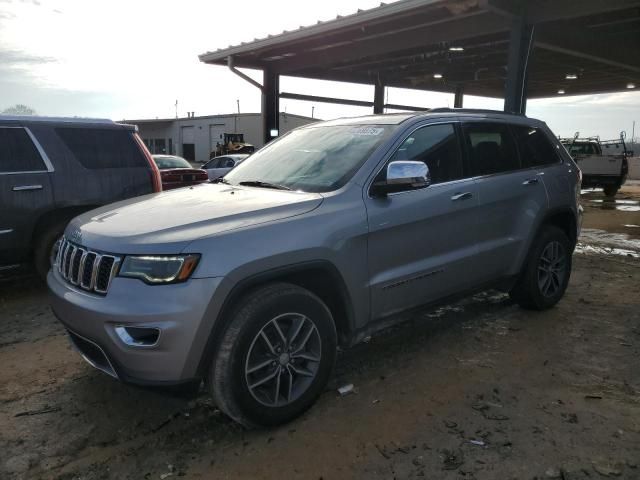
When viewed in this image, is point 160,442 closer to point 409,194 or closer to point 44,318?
point 409,194

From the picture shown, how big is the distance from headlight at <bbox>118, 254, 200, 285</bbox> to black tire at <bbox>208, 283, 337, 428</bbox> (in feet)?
1.12

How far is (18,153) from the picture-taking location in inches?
212

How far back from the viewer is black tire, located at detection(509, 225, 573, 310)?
15.4 ft

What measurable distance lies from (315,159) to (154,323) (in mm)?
1725

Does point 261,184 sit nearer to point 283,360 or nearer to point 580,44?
point 283,360

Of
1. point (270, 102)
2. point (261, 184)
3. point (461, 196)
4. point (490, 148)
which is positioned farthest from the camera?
point (270, 102)

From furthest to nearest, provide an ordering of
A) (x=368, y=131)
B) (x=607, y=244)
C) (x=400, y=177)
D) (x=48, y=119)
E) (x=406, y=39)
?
(x=406, y=39) < (x=607, y=244) < (x=48, y=119) < (x=368, y=131) < (x=400, y=177)

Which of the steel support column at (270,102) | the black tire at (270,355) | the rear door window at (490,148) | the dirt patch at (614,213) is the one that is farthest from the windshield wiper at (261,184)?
the steel support column at (270,102)

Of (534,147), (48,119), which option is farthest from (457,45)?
(48,119)

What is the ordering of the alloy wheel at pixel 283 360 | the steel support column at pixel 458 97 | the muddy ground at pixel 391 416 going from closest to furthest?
1. the muddy ground at pixel 391 416
2. the alloy wheel at pixel 283 360
3. the steel support column at pixel 458 97

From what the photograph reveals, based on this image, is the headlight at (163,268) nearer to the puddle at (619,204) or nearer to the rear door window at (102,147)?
the rear door window at (102,147)

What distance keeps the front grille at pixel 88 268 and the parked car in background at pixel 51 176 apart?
259 centimetres

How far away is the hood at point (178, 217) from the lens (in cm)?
268

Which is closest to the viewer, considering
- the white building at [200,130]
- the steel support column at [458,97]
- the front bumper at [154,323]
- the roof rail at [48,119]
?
the front bumper at [154,323]
